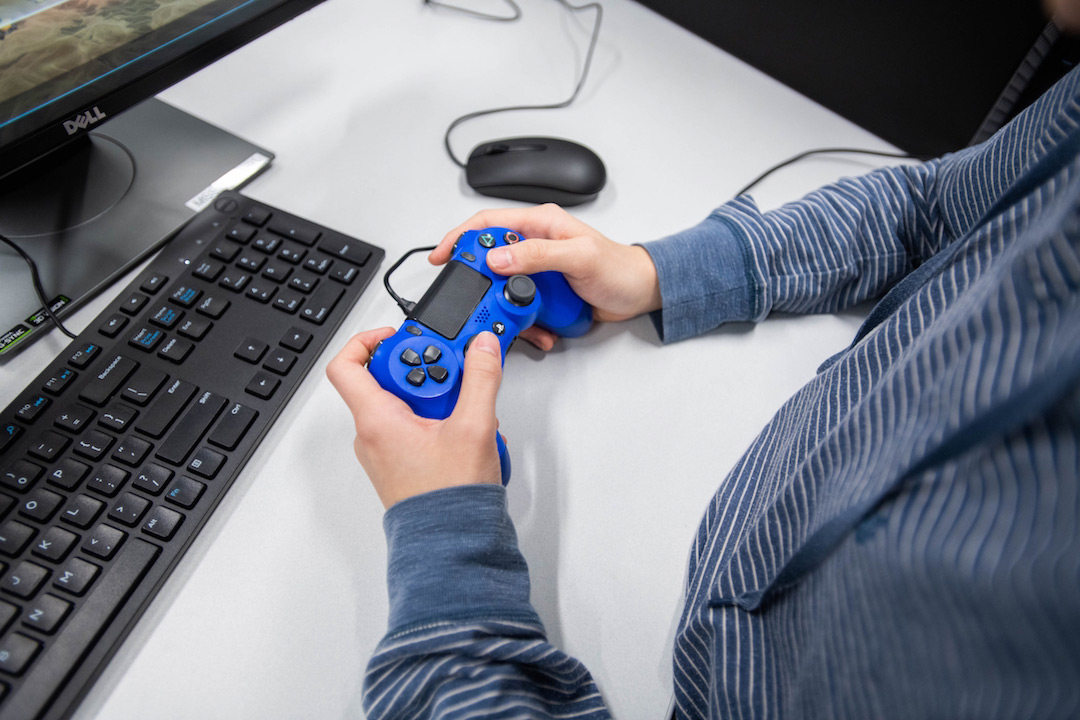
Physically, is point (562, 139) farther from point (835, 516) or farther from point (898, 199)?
point (835, 516)

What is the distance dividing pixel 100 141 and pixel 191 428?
0.31 meters

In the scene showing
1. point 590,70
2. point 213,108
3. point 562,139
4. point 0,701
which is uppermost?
point 590,70

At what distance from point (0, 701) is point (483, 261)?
0.35m

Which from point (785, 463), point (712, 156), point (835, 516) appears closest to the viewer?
point (835, 516)

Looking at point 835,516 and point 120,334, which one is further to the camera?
point 120,334

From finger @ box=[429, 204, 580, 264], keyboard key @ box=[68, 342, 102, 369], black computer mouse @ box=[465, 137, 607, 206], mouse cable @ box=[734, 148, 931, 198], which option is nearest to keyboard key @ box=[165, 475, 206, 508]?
keyboard key @ box=[68, 342, 102, 369]

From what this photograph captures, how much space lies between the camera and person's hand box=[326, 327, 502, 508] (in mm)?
361

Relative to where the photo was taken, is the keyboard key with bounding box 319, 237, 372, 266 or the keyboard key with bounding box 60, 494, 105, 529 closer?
the keyboard key with bounding box 60, 494, 105, 529

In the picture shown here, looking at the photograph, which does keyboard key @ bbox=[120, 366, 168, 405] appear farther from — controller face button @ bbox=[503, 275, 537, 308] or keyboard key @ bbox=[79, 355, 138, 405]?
controller face button @ bbox=[503, 275, 537, 308]

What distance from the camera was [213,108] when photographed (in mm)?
589

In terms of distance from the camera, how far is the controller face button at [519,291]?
427 mm

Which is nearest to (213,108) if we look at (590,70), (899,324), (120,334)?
(120,334)

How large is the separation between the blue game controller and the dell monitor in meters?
0.23

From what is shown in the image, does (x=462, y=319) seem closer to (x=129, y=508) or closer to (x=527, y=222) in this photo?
(x=527, y=222)
